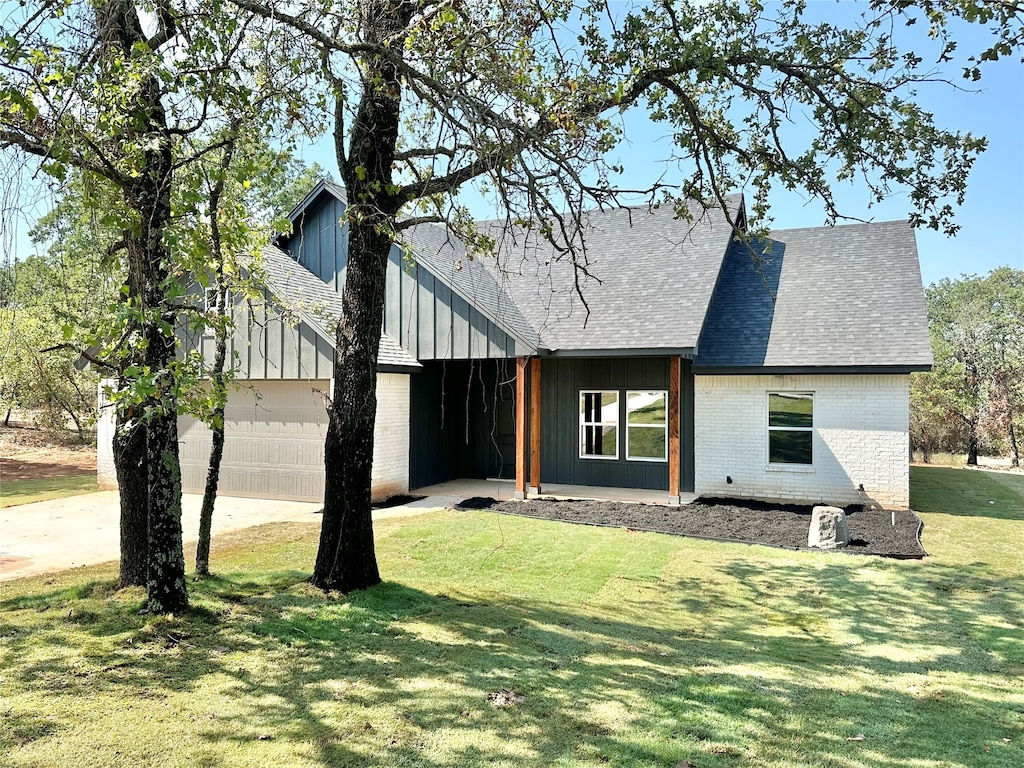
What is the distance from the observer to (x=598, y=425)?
14281mm

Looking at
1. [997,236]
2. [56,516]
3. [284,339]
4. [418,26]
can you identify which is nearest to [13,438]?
[56,516]

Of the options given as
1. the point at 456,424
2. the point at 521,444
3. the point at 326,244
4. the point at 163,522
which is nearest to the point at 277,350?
the point at 326,244

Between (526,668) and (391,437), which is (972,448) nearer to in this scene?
(391,437)

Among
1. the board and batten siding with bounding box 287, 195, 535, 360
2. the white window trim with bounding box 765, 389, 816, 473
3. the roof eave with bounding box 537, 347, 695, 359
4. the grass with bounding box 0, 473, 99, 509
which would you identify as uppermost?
the board and batten siding with bounding box 287, 195, 535, 360

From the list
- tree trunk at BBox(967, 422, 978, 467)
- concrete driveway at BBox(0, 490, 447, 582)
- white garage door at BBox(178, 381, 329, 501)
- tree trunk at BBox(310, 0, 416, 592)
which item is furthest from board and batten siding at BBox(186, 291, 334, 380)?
tree trunk at BBox(967, 422, 978, 467)

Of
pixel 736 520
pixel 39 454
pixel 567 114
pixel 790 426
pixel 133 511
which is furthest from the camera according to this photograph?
pixel 39 454

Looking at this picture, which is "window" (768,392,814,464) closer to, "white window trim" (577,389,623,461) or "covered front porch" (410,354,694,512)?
"covered front porch" (410,354,694,512)

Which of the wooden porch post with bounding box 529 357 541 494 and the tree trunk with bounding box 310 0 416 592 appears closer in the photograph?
the tree trunk with bounding box 310 0 416 592

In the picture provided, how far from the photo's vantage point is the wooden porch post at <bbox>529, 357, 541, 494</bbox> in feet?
42.1

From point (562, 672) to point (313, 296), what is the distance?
1029 cm

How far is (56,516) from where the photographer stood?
35.6 feet

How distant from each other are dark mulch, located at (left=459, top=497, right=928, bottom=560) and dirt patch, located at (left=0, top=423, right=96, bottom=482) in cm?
1250

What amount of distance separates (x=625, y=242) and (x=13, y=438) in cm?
2113

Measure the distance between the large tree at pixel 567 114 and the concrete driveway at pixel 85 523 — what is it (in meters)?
4.18
